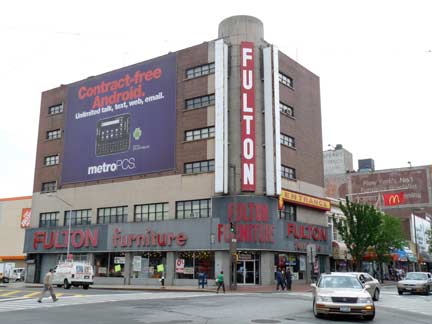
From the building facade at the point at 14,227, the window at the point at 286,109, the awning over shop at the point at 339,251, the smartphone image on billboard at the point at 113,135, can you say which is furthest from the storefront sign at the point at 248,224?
the building facade at the point at 14,227

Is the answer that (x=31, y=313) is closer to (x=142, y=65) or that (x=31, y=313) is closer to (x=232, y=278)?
(x=232, y=278)

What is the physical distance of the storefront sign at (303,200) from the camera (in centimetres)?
4656

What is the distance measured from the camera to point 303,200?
4953 cm

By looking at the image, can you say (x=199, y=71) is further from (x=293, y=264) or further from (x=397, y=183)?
(x=397, y=183)

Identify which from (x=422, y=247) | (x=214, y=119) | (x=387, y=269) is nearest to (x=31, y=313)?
(x=214, y=119)

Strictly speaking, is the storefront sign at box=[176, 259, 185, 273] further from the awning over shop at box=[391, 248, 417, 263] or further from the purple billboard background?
the awning over shop at box=[391, 248, 417, 263]

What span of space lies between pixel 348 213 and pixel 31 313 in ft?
126

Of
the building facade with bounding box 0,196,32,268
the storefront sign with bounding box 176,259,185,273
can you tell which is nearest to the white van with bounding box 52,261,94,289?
the storefront sign with bounding box 176,259,185,273

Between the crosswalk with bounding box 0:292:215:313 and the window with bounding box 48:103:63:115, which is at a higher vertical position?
the window with bounding box 48:103:63:115

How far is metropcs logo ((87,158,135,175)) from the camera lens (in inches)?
2056

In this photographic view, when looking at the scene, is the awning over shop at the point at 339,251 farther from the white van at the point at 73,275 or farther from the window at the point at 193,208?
the white van at the point at 73,275

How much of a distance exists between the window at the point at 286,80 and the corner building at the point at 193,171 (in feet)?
0.52

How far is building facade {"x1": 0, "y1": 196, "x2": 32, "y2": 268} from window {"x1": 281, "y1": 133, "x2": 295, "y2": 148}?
44.2 m

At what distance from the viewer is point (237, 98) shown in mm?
45906
